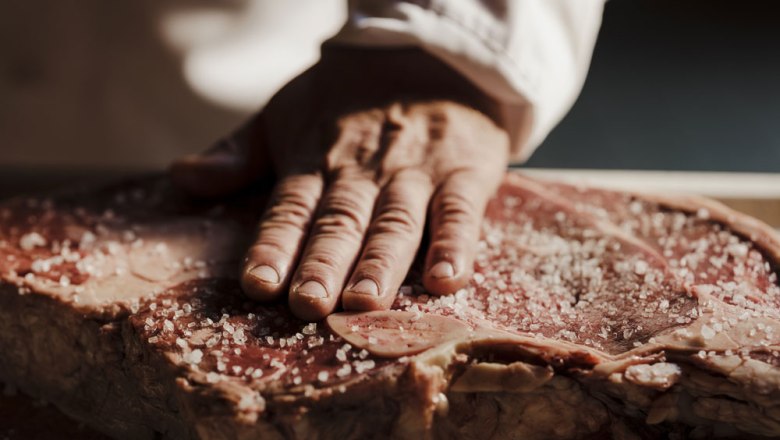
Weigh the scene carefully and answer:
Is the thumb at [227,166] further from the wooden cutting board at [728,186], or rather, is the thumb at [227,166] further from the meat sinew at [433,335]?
the wooden cutting board at [728,186]

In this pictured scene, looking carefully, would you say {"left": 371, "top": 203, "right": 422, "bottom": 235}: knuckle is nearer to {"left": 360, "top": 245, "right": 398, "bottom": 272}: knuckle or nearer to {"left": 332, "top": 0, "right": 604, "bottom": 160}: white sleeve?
{"left": 360, "top": 245, "right": 398, "bottom": 272}: knuckle

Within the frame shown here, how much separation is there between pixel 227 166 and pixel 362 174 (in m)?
0.27

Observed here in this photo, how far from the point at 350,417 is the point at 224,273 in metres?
0.31

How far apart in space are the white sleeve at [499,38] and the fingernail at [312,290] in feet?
1.54

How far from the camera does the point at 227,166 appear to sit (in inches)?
51.1

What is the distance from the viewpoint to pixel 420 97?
1271 millimetres

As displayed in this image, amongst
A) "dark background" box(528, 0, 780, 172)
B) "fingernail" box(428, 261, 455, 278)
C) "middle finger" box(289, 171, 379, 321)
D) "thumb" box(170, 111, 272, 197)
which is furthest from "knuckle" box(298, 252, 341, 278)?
"dark background" box(528, 0, 780, 172)

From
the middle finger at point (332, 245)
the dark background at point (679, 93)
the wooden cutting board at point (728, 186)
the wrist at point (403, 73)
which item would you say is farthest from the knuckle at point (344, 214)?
the dark background at point (679, 93)

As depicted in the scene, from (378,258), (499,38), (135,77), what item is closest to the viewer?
(378,258)

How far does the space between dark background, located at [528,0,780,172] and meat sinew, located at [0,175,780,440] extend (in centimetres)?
113

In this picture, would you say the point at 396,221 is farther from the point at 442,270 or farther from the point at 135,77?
the point at 135,77

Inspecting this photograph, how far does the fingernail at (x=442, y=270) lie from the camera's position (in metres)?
0.97

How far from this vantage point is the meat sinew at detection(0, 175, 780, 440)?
2.66 feet

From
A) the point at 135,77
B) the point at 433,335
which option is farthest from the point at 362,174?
the point at 135,77
